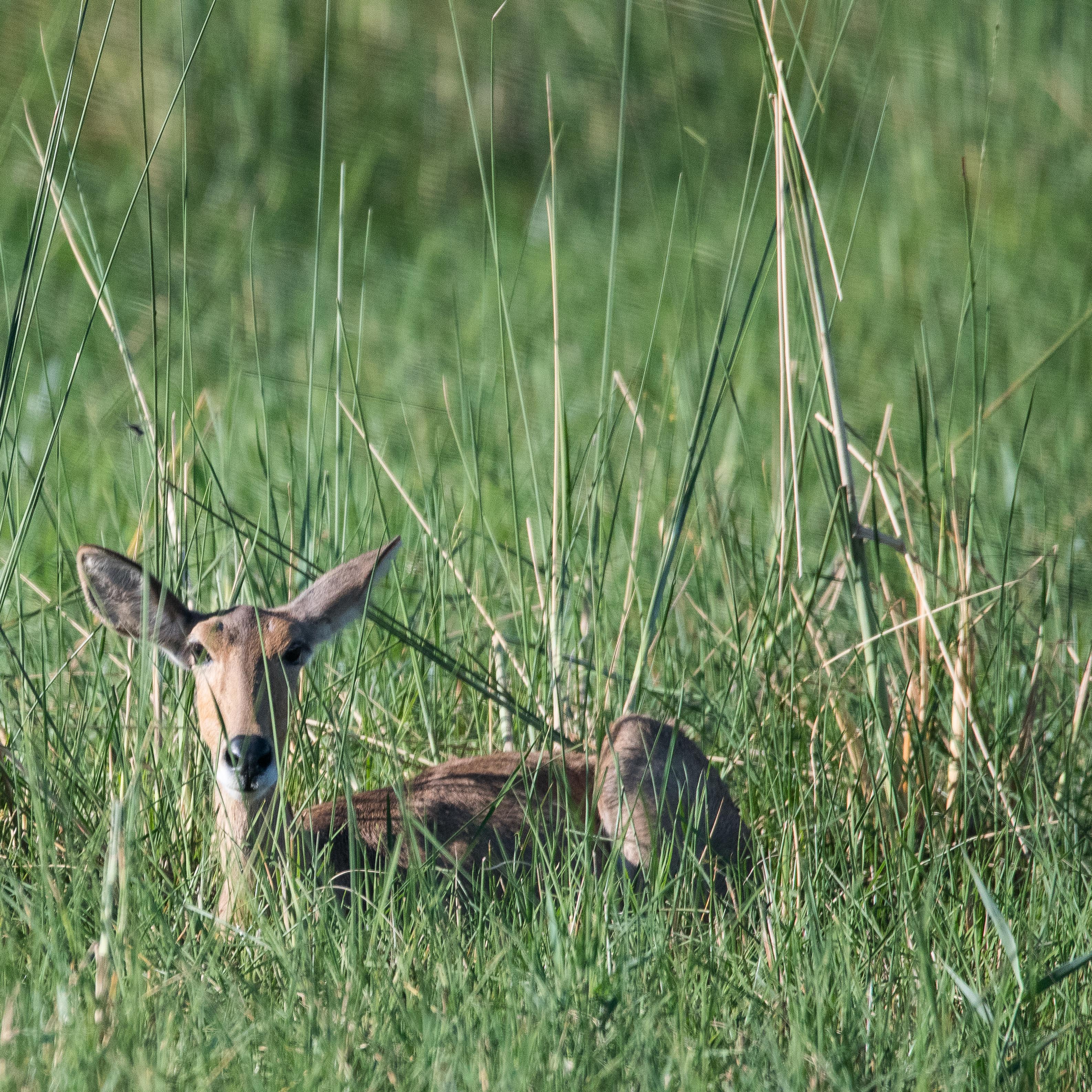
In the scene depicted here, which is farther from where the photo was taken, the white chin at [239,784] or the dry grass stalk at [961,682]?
the dry grass stalk at [961,682]

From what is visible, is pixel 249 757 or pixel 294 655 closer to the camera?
pixel 249 757

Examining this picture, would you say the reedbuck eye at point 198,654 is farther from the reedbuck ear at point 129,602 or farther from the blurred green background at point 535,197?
the blurred green background at point 535,197

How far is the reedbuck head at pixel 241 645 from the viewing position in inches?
119

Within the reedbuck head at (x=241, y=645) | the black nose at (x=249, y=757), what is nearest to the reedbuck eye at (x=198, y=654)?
the reedbuck head at (x=241, y=645)

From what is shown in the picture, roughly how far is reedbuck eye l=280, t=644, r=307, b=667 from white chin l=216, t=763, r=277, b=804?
0.34 m

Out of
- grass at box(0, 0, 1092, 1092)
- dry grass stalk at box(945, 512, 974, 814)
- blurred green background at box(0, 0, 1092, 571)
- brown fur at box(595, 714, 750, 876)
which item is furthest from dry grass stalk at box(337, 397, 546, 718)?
blurred green background at box(0, 0, 1092, 571)

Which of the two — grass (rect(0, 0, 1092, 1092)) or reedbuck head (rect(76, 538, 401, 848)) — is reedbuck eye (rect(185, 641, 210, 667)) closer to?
reedbuck head (rect(76, 538, 401, 848))

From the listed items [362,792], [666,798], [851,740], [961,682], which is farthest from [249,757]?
[961,682]

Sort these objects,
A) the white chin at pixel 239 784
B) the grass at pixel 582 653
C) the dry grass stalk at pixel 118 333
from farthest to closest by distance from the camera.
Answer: the white chin at pixel 239 784, the dry grass stalk at pixel 118 333, the grass at pixel 582 653

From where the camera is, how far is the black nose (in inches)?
116

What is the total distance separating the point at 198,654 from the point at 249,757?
428 mm

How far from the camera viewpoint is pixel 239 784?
9.63 feet

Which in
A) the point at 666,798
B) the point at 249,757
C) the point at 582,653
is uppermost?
the point at 249,757

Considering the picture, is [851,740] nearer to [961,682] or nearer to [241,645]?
[961,682]
